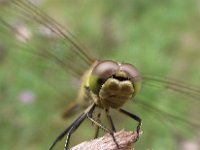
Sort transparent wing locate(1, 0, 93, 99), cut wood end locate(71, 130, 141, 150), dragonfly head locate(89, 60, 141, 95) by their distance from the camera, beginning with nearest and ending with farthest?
cut wood end locate(71, 130, 141, 150)
dragonfly head locate(89, 60, 141, 95)
transparent wing locate(1, 0, 93, 99)

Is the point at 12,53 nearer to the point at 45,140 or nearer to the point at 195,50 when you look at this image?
the point at 45,140

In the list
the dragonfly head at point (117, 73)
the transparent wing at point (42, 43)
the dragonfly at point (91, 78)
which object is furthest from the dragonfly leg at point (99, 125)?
the transparent wing at point (42, 43)

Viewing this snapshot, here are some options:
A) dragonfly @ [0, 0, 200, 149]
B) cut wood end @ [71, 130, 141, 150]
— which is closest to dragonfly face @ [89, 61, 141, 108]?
dragonfly @ [0, 0, 200, 149]

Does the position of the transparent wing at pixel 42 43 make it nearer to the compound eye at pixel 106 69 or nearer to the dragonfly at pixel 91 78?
the dragonfly at pixel 91 78

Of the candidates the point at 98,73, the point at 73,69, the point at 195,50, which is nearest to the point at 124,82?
the point at 98,73

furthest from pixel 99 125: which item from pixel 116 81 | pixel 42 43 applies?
pixel 42 43

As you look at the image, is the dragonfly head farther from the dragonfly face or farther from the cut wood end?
the cut wood end

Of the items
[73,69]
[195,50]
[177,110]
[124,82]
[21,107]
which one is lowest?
[195,50]

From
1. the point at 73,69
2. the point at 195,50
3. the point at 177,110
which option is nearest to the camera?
the point at 73,69
